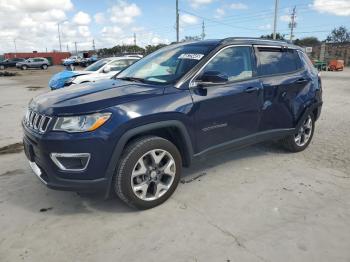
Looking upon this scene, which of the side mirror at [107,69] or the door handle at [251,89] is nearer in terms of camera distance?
the door handle at [251,89]

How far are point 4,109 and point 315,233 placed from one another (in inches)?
373

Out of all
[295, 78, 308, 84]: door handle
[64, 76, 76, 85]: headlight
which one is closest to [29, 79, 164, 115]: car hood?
[295, 78, 308, 84]: door handle

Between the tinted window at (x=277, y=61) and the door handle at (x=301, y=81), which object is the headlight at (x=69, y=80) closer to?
the tinted window at (x=277, y=61)

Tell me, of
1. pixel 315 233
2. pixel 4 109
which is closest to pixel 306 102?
pixel 315 233

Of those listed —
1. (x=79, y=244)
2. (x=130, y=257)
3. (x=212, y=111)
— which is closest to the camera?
(x=130, y=257)

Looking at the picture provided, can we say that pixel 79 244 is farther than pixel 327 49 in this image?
No

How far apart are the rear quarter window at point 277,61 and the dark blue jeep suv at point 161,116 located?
0.05 ft

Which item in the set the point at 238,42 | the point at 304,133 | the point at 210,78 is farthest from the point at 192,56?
the point at 304,133

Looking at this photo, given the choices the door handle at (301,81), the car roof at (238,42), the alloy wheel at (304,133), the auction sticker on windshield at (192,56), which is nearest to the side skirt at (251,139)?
the alloy wheel at (304,133)

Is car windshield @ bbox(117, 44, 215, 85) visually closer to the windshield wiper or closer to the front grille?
the windshield wiper

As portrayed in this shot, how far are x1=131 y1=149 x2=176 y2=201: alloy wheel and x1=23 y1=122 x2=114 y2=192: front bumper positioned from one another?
0.33 metres

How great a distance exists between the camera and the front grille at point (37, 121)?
3.10m

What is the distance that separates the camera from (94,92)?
3.44m

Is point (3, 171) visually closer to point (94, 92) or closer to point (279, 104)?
point (94, 92)
